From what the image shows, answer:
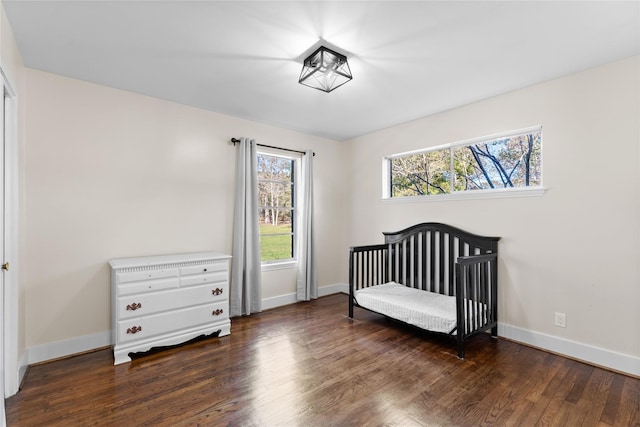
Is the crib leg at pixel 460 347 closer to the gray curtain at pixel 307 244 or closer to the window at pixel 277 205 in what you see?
the gray curtain at pixel 307 244

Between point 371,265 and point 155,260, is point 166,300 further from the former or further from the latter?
point 371,265

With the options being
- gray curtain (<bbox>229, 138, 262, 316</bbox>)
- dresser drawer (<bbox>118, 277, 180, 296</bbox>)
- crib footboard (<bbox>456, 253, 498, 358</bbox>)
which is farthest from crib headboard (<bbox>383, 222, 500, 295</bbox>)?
dresser drawer (<bbox>118, 277, 180, 296</bbox>)

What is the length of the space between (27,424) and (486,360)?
10.6 ft

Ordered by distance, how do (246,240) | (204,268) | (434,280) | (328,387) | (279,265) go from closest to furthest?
(328,387)
(204,268)
(434,280)
(246,240)
(279,265)

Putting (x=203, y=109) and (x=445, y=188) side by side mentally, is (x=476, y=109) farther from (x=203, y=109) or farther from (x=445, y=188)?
(x=203, y=109)

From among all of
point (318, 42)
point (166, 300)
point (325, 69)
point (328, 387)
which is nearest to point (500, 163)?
point (325, 69)

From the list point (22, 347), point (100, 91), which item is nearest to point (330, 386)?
point (22, 347)

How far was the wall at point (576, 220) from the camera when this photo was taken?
91.2 inches

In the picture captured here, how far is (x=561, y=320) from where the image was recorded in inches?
103

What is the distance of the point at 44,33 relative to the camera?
2.04 m

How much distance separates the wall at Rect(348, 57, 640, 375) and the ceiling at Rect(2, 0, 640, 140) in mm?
228

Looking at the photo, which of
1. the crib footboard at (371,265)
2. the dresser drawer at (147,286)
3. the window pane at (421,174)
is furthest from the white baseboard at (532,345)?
the window pane at (421,174)

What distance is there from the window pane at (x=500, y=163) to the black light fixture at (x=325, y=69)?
1.75 meters

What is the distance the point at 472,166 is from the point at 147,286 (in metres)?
3.55
